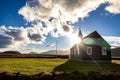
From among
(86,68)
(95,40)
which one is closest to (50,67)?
(86,68)

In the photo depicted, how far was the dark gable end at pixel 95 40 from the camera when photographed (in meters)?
50.7

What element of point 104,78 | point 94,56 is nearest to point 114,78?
point 104,78

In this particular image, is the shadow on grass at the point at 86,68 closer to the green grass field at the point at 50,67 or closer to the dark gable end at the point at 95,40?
the green grass field at the point at 50,67

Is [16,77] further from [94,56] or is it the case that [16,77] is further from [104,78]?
[94,56]

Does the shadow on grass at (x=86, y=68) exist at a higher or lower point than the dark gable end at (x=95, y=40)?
lower

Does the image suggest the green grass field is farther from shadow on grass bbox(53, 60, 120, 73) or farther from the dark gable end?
the dark gable end

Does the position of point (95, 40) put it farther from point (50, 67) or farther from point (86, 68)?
point (50, 67)

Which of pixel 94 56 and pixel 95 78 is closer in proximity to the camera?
pixel 95 78

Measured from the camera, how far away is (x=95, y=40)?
51.6 meters

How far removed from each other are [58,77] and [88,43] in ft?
100

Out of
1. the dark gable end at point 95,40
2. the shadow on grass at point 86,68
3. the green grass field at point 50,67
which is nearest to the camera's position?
the green grass field at point 50,67

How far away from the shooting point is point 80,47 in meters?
51.7

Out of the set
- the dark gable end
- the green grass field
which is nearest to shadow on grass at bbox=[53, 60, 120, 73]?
the green grass field

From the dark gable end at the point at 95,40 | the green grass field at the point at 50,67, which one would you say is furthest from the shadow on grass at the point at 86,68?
the dark gable end at the point at 95,40
